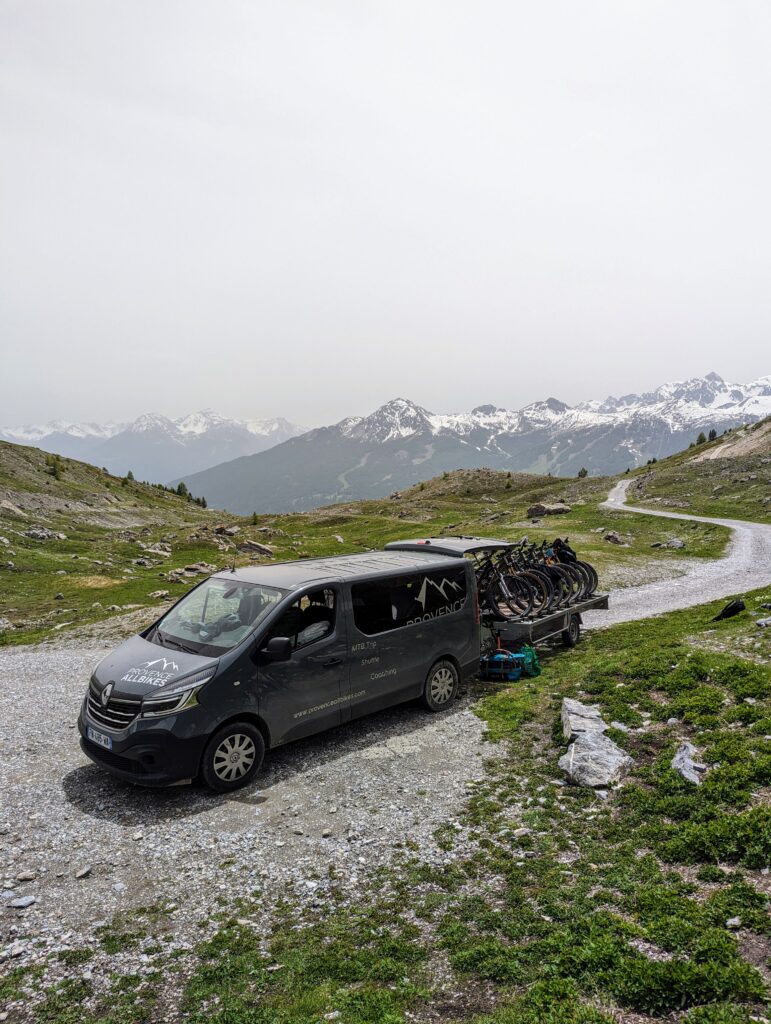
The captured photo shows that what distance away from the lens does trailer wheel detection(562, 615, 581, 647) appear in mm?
18234

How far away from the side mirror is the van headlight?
4.00ft

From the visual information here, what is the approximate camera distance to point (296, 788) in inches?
385

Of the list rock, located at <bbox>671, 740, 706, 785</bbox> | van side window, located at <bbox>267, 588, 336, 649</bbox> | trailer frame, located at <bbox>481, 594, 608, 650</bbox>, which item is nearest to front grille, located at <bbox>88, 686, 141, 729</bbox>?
van side window, located at <bbox>267, 588, 336, 649</bbox>

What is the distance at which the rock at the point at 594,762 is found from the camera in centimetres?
920

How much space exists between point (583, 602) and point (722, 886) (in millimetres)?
13634

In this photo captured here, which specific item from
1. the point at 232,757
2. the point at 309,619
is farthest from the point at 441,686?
the point at 232,757

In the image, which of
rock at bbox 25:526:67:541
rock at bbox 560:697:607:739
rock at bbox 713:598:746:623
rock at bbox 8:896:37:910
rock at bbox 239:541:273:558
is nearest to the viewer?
rock at bbox 8:896:37:910

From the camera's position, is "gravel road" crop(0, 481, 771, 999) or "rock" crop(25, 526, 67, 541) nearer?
"gravel road" crop(0, 481, 771, 999)

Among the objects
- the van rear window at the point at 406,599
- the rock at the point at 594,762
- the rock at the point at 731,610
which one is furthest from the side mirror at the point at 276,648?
the rock at the point at 731,610

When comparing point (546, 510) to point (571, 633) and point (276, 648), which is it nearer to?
point (571, 633)

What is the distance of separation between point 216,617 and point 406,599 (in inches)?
167

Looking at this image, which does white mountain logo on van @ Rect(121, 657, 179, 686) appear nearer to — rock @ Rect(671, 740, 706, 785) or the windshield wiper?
Result: the windshield wiper

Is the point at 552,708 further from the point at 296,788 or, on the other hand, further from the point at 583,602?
the point at 583,602

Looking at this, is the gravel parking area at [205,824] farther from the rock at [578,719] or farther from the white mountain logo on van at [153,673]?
the white mountain logo on van at [153,673]
